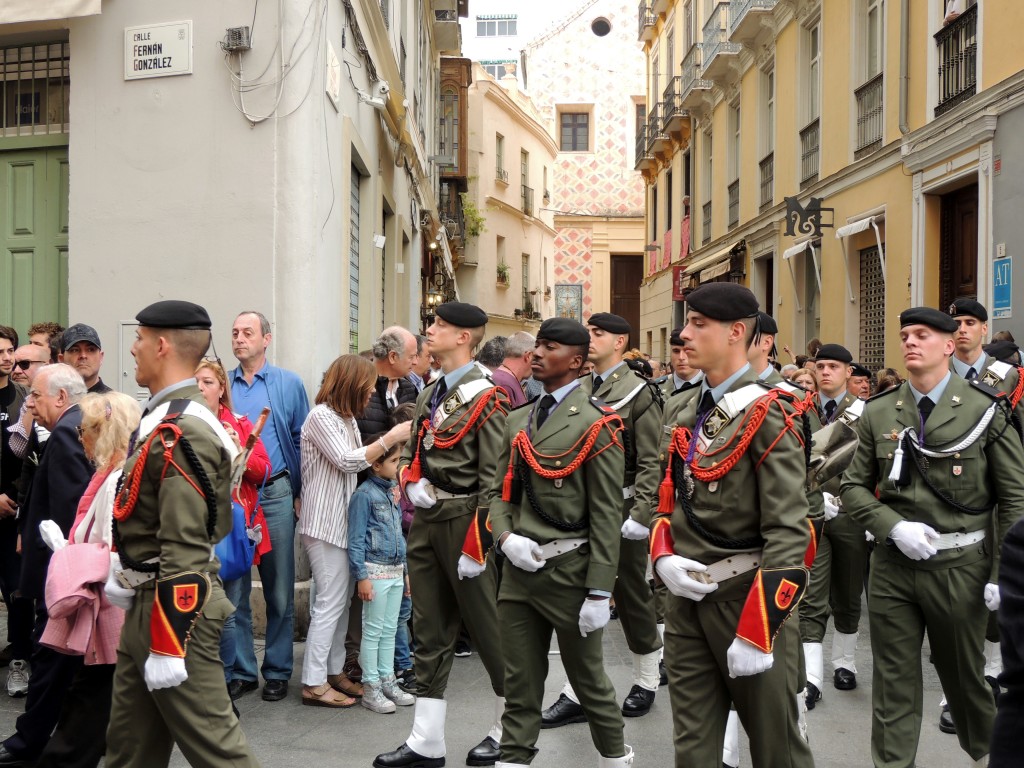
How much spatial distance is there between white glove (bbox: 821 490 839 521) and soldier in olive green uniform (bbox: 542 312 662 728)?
1.03 m

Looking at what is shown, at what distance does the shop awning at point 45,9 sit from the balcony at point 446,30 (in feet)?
48.0

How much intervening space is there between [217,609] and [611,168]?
39923mm

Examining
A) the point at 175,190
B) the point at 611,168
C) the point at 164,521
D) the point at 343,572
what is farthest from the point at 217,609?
the point at 611,168

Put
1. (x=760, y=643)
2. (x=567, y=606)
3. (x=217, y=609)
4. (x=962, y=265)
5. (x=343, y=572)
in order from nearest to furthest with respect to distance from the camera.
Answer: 1. (x=760, y=643)
2. (x=217, y=609)
3. (x=567, y=606)
4. (x=343, y=572)
5. (x=962, y=265)

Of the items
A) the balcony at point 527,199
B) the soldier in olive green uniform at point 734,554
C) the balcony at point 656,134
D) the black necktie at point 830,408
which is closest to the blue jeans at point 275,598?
the soldier in olive green uniform at point 734,554

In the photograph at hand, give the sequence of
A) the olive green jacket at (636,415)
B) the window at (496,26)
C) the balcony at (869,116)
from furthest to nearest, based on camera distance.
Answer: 1. the window at (496,26)
2. the balcony at (869,116)
3. the olive green jacket at (636,415)

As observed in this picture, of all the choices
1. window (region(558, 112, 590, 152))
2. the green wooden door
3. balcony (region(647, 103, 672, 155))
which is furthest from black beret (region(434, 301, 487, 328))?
window (region(558, 112, 590, 152))

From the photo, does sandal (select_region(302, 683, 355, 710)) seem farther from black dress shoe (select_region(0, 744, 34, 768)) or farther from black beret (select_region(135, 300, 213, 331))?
black beret (select_region(135, 300, 213, 331))

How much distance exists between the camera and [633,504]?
6637mm

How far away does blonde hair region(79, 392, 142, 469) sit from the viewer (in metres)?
4.41

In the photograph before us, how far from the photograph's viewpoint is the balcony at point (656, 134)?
29109 millimetres

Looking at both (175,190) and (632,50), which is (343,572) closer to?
(175,190)

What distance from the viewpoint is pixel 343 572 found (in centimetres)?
618

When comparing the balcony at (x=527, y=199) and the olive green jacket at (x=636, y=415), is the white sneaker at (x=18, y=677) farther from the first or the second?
the balcony at (x=527, y=199)
